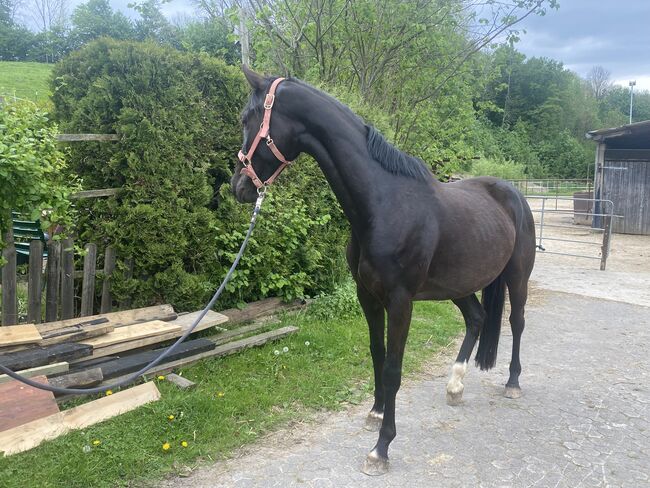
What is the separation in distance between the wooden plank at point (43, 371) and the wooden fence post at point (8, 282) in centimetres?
93

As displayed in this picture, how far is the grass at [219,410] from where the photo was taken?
2.77 m

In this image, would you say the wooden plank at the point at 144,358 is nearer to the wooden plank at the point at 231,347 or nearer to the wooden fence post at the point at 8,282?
the wooden plank at the point at 231,347

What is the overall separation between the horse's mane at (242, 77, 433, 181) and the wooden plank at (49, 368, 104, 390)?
2187 millimetres

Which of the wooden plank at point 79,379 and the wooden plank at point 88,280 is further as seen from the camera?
the wooden plank at point 88,280

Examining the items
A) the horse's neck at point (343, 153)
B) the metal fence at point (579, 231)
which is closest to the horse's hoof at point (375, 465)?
the horse's neck at point (343, 153)

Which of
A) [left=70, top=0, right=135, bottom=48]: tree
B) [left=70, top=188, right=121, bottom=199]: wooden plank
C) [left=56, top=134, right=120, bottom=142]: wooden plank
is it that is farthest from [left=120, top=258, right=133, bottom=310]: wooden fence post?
[left=70, top=0, right=135, bottom=48]: tree

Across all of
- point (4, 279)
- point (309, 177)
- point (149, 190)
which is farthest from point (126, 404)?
point (309, 177)

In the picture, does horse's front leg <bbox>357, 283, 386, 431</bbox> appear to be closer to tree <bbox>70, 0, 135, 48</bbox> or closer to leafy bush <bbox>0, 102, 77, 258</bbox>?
leafy bush <bbox>0, 102, 77, 258</bbox>

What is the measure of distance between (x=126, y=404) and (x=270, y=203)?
3.02 metres

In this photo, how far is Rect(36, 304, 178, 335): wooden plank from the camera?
13.2 feet

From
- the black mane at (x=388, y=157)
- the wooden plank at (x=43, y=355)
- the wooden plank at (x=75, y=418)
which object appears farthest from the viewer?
the wooden plank at (x=43, y=355)

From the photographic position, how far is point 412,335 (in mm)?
5602

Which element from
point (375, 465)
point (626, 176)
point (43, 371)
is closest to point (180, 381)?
point (43, 371)

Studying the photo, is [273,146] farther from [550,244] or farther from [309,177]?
[550,244]
